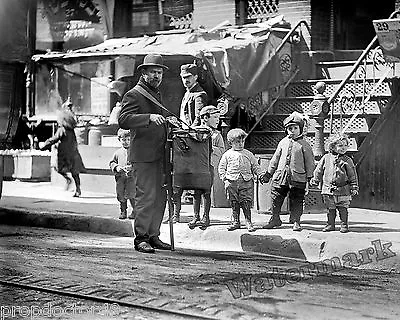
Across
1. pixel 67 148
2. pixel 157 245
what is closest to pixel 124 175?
pixel 157 245

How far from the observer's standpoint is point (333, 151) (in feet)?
33.1

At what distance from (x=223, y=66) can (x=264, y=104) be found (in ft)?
4.10

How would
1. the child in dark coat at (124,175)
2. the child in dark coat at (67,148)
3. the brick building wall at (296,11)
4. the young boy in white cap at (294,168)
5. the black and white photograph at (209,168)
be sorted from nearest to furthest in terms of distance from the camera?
the black and white photograph at (209,168), the young boy in white cap at (294,168), the child in dark coat at (124,175), the child in dark coat at (67,148), the brick building wall at (296,11)

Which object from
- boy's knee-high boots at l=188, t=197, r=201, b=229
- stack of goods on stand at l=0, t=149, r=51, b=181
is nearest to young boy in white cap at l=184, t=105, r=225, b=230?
boy's knee-high boots at l=188, t=197, r=201, b=229

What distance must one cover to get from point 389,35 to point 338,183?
316 cm

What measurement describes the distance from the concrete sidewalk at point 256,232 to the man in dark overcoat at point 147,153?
79cm

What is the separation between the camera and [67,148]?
15.1 metres

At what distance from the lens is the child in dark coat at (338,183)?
9.92 m

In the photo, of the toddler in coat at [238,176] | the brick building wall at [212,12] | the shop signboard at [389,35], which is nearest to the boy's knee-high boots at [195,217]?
the toddler in coat at [238,176]

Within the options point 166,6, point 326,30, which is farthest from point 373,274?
point 166,6

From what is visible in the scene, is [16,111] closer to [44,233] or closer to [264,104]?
[264,104]

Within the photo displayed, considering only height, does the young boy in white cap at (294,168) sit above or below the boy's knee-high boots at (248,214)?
above

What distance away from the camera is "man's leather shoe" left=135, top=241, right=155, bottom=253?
9.45 m

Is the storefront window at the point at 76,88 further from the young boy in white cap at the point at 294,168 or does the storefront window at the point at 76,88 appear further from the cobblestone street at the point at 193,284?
the cobblestone street at the point at 193,284
